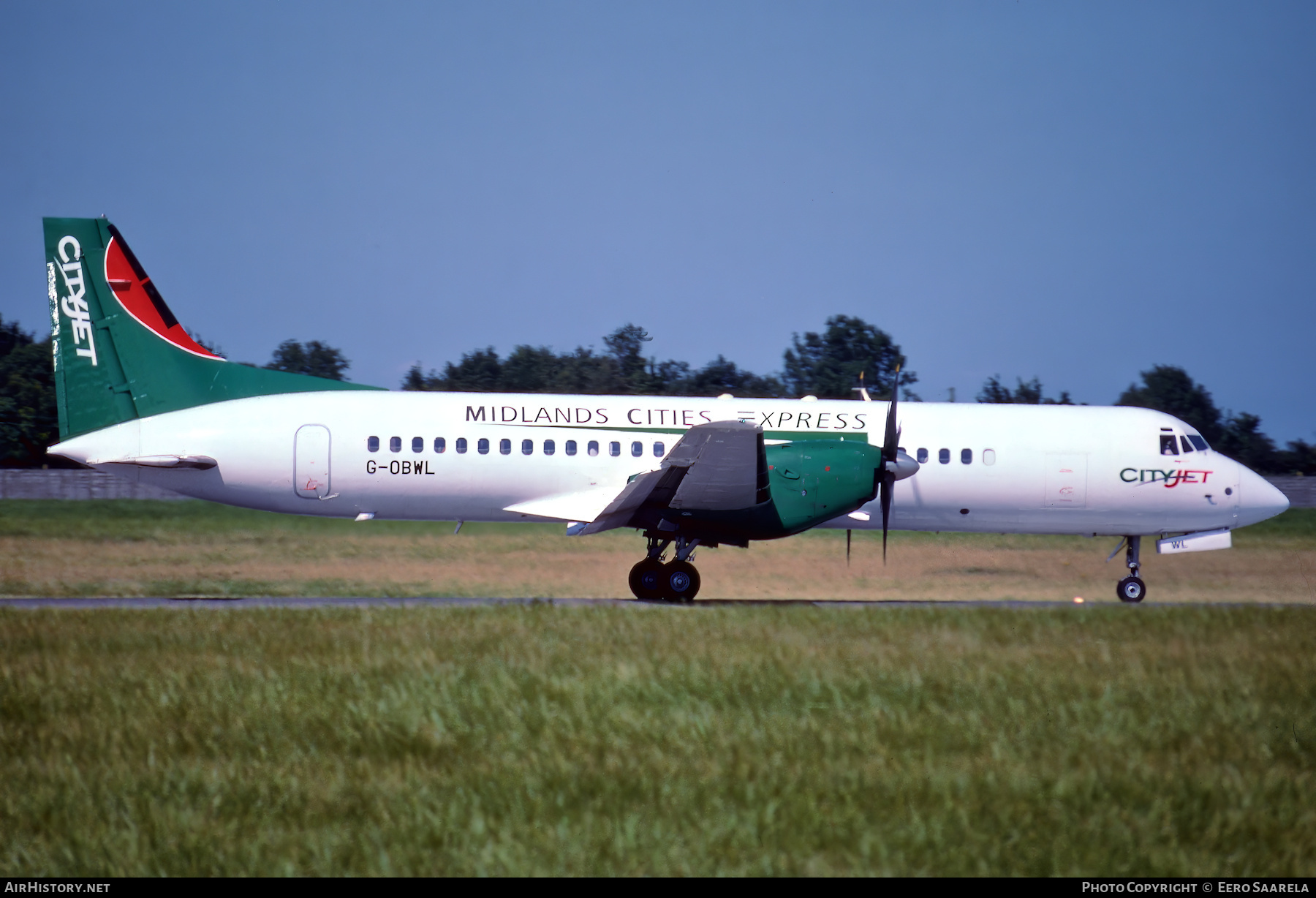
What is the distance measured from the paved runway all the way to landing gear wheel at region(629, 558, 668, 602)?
0.49 m

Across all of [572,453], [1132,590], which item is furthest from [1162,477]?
[572,453]

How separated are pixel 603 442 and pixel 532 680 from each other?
800cm

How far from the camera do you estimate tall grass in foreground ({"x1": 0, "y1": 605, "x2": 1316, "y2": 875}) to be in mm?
6672

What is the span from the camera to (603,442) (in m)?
18.7

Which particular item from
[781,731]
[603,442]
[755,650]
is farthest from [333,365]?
[781,731]

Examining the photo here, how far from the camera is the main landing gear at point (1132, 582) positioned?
19531mm

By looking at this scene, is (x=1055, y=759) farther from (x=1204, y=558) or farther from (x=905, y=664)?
(x=1204, y=558)

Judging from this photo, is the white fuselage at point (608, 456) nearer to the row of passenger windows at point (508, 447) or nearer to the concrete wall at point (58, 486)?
the row of passenger windows at point (508, 447)

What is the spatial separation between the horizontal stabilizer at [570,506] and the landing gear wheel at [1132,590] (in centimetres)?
911

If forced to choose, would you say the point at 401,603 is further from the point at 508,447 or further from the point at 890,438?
the point at 890,438

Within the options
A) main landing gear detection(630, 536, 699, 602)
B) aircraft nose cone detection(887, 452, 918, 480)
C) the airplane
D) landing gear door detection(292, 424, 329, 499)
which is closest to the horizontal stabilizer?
the airplane

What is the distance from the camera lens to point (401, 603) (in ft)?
55.2

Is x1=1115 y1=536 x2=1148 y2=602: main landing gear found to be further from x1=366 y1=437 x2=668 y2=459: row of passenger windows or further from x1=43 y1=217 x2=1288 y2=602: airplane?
x1=366 y1=437 x2=668 y2=459: row of passenger windows

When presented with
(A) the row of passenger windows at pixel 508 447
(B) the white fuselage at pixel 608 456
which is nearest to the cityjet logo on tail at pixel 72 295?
(B) the white fuselage at pixel 608 456
